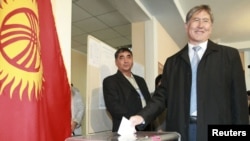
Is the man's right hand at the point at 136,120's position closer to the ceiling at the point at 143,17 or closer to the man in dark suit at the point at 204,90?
the man in dark suit at the point at 204,90

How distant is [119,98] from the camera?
2283 mm

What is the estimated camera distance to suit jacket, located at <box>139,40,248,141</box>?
1368mm

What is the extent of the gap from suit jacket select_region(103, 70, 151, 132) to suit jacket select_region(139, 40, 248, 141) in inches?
29.0

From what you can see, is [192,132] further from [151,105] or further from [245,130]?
[245,130]

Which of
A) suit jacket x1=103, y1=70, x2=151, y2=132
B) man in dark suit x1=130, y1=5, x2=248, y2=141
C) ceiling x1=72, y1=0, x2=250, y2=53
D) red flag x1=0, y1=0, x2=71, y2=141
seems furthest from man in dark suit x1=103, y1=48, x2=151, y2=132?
ceiling x1=72, y1=0, x2=250, y2=53

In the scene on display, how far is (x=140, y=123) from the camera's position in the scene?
1327 millimetres

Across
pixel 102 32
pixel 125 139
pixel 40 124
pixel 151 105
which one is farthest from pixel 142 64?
pixel 125 139

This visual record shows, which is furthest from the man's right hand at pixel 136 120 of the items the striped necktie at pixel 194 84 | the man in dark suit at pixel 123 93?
the man in dark suit at pixel 123 93

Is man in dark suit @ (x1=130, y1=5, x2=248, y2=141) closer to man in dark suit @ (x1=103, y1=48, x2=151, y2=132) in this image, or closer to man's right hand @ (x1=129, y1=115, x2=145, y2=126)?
man's right hand @ (x1=129, y1=115, x2=145, y2=126)

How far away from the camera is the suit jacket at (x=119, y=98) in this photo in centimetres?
220

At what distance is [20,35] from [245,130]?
0.96 m

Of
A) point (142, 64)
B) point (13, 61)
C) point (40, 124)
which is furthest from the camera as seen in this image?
point (142, 64)

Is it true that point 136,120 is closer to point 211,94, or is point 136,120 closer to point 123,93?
point 211,94

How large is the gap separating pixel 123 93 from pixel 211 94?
101 centimetres
